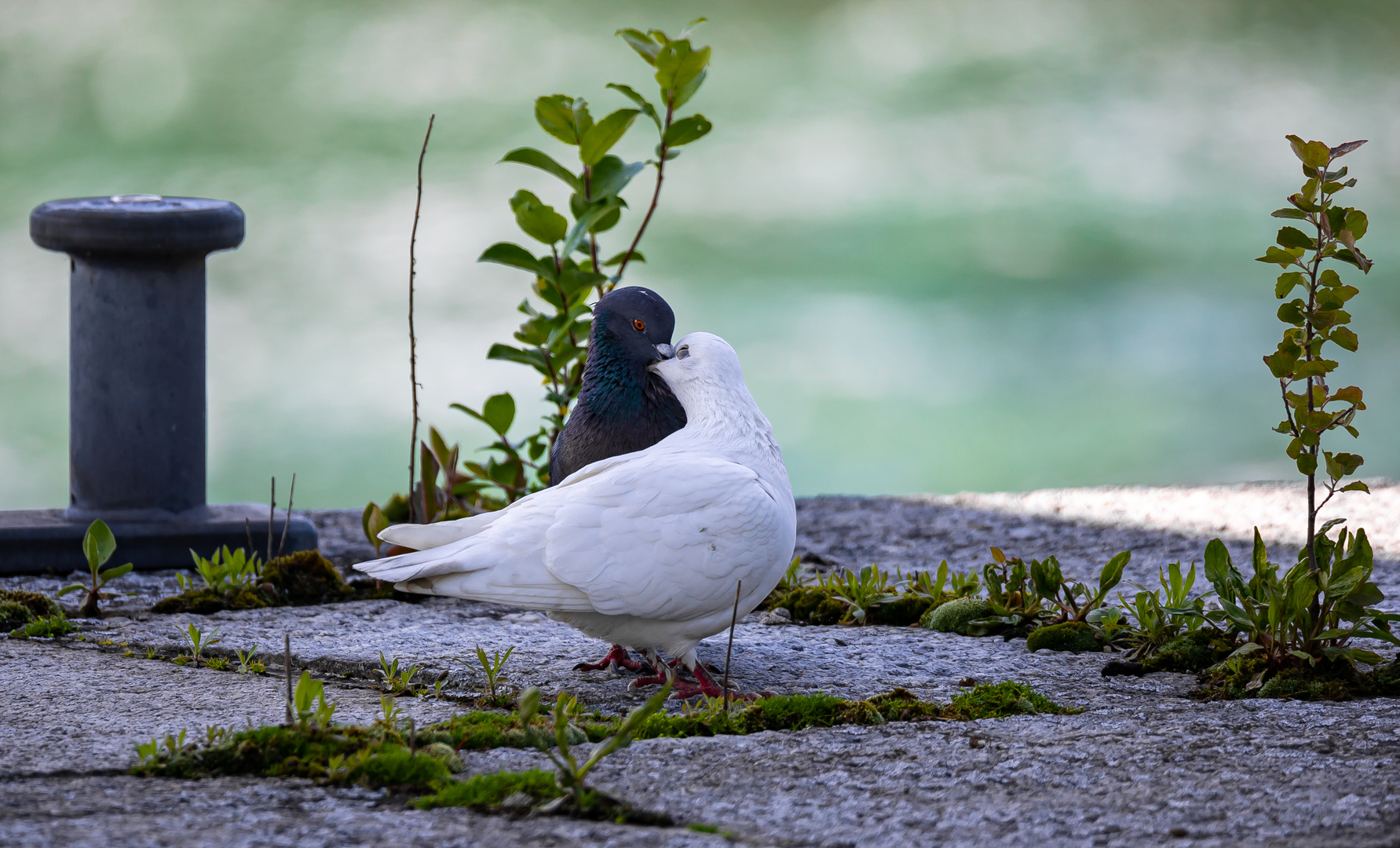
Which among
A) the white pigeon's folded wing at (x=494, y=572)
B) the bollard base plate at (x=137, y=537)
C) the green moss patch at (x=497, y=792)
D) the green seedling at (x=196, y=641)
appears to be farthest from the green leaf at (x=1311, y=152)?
the bollard base plate at (x=137, y=537)

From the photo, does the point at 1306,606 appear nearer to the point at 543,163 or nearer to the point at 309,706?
the point at 309,706

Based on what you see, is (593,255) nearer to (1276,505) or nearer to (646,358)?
(646,358)

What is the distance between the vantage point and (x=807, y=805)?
224 cm

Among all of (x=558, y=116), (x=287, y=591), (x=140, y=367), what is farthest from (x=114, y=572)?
(x=558, y=116)

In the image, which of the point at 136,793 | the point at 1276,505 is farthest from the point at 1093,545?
the point at 136,793

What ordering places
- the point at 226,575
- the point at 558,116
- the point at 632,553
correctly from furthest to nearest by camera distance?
the point at 558,116 < the point at 226,575 < the point at 632,553

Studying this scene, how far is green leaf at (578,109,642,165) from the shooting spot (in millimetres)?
4492

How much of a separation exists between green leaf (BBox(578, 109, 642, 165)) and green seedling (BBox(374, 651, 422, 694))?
6.74 ft

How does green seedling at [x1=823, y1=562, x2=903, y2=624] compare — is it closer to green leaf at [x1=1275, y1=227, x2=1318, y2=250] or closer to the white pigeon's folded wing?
the white pigeon's folded wing

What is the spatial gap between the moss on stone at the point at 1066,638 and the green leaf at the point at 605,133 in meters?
2.18

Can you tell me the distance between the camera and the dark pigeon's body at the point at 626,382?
3609 millimetres

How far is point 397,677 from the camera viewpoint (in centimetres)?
316

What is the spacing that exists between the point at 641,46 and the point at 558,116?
401 mm

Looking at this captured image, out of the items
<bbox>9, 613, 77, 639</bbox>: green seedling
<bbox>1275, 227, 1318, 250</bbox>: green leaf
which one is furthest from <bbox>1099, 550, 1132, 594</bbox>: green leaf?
<bbox>9, 613, 77, 639</bbox>: green seedling
